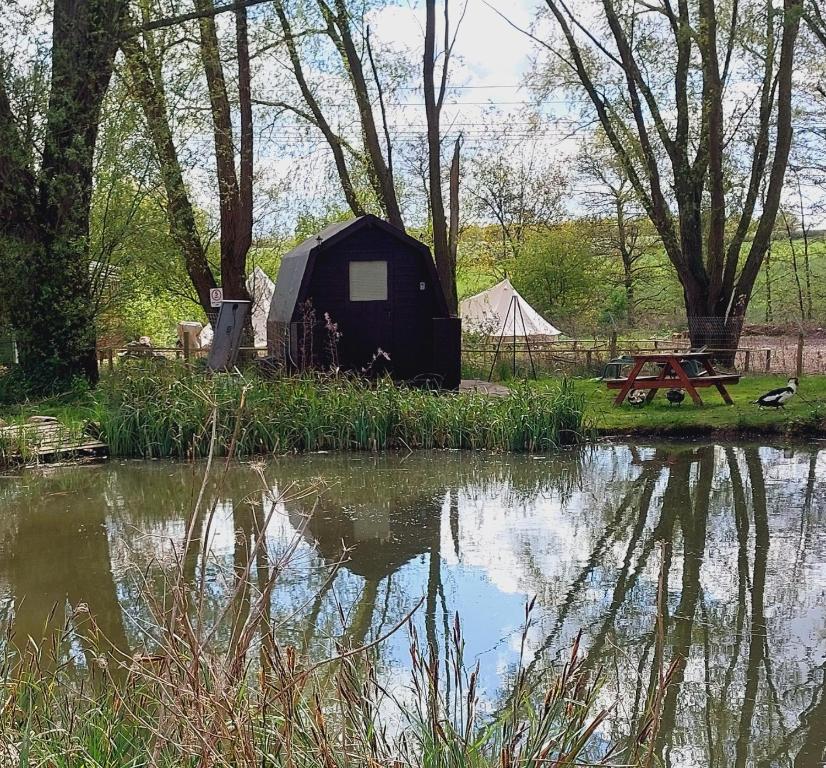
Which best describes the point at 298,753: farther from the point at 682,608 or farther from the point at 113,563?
the point at 113,563

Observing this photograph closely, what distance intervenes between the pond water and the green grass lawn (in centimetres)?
79

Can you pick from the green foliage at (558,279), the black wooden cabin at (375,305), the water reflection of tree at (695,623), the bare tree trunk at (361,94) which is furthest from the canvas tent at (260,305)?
the water reflection of tree at (695,623)

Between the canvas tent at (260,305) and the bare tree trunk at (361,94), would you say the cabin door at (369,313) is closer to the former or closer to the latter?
the bare tree trunk at (361,94)

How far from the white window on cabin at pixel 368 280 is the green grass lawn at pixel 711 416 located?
3.27 m

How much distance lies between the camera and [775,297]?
33781 mm

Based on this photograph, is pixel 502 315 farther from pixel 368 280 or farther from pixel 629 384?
pixel 629 384

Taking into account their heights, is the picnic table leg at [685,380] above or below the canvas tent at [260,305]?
below

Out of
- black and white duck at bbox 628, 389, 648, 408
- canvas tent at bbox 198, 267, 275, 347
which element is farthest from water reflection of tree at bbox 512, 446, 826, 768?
canvas tent at bbox 198, 267, 275, 347

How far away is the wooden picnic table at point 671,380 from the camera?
12617mm

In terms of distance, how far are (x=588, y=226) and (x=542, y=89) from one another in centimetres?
1299

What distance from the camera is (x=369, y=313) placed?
14.4 metres

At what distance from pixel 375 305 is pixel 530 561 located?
27.7ft

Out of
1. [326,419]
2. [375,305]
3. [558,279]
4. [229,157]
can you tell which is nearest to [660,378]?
[375,305]

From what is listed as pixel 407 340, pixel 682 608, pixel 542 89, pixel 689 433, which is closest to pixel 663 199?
pixel 542 89
